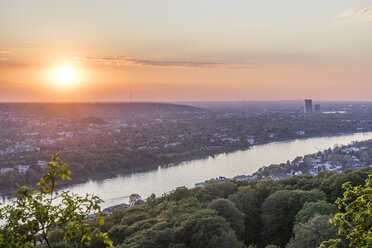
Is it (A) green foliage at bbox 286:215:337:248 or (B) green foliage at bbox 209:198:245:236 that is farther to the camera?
(B) green foliage at bbox 209:198:245:236

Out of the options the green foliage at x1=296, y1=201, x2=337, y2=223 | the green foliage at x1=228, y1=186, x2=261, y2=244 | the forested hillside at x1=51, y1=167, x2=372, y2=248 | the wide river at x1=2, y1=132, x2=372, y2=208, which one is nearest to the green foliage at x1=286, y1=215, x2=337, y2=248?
the forested hillside at x1=51, y1=167, x2=372, y2=248

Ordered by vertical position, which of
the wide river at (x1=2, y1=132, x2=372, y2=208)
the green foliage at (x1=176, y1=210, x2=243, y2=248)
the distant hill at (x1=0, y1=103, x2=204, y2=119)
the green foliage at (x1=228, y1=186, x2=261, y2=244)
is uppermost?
the distant hill at (x1=0, y1=103, x2=204, y2=119)

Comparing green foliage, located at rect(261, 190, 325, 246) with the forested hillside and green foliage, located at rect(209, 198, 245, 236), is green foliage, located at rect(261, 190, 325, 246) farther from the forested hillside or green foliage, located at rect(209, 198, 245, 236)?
green foliage, located at rect(209, 198, 245, 236)

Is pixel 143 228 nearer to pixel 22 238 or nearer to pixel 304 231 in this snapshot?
pixel 304 231

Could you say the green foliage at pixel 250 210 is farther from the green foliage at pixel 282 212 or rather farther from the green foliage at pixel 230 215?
the green foliage at pixel 230 215

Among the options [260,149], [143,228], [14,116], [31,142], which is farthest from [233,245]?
[14,116]
